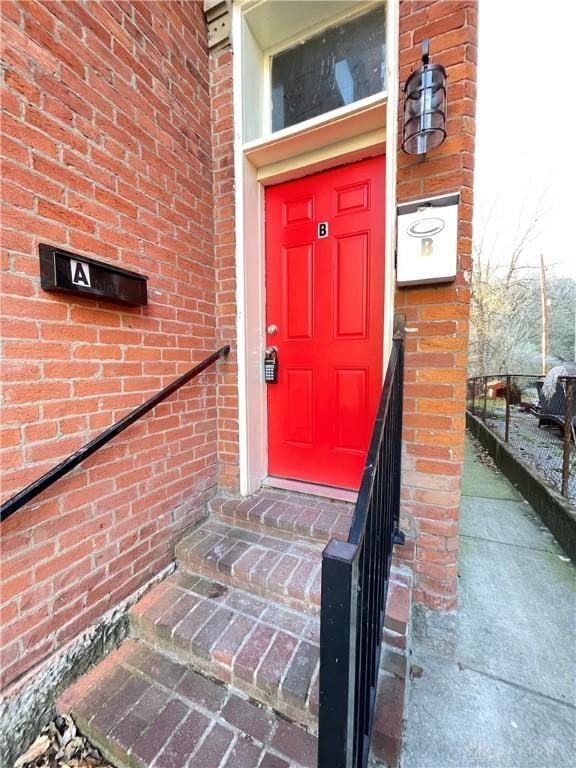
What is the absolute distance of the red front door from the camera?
1.89 metres

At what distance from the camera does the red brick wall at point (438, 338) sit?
4.46ft

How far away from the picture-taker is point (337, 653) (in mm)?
610

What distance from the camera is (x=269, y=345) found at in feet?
7.28

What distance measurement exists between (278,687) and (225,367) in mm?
1551

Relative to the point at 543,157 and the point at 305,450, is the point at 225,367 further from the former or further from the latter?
the point at 543,157

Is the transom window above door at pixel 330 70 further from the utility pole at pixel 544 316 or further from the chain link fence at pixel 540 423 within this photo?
the utility pole at pixel 544 316

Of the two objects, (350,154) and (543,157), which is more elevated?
(543,157)

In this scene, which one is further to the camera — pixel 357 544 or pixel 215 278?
pixel 215 278

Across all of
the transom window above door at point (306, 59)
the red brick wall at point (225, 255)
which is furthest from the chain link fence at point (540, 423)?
the transom window above door at point (306, 59)

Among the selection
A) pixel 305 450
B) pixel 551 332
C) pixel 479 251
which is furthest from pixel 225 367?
pixel 551 332

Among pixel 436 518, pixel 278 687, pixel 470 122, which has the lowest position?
pixel 278 687

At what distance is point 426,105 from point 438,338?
3.13 ft

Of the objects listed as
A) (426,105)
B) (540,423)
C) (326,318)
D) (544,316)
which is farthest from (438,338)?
(544,316)

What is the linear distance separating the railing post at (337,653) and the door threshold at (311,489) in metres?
1.26
